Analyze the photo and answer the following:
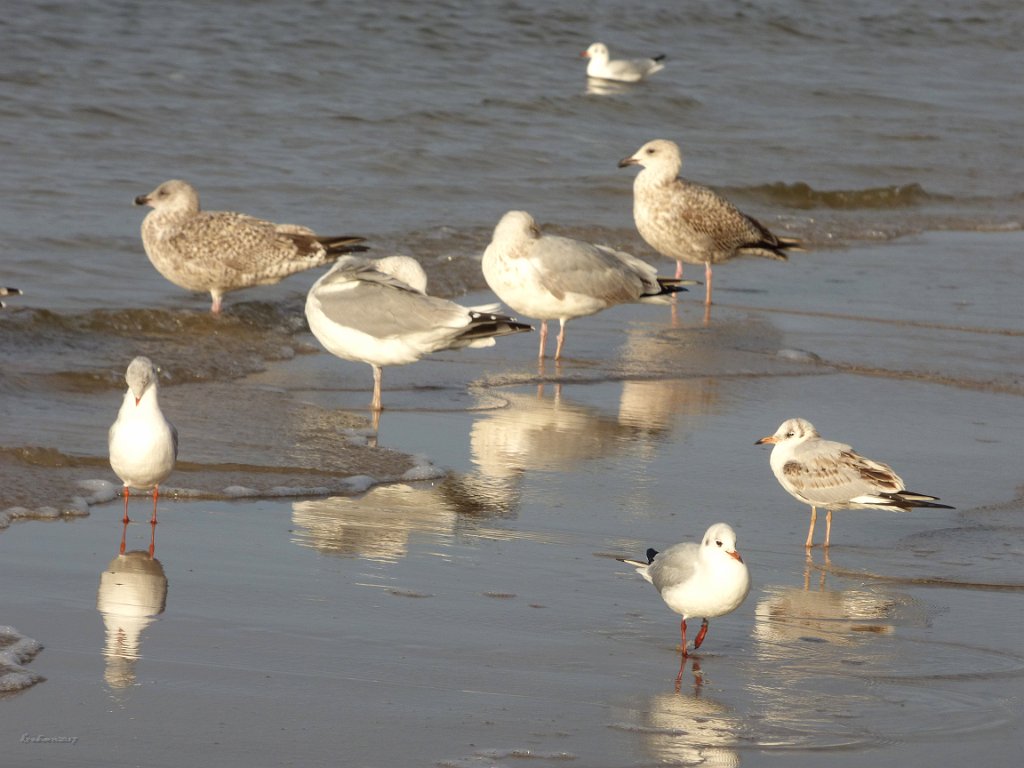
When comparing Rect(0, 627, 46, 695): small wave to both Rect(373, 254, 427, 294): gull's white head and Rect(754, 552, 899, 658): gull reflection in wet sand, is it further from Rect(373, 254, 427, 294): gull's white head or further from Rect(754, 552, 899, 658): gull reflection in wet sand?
Rect(373, 254, 427, 294): gull's white head

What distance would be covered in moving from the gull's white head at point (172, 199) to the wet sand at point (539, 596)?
2498mm

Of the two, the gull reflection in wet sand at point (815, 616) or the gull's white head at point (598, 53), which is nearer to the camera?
the gull reflection in wet sand at point (815, 616)

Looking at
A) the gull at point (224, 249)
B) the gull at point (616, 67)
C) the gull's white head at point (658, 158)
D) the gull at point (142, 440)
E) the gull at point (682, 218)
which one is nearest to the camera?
the gull at point (142, 440)

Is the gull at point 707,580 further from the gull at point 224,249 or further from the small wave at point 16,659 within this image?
the gull at point 224,249

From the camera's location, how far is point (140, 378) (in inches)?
250

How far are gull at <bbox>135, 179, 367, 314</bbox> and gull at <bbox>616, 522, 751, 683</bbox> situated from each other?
640 cm

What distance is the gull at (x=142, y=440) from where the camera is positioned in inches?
244

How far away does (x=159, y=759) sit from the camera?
417 centimetres

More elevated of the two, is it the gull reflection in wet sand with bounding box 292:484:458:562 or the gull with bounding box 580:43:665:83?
the gull with bounding box 580:43:665:83

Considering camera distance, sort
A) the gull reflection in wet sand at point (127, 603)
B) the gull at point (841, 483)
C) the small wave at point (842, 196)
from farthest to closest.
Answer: the small wave at point (842, 196) → the gull at point (841, 483) → the gull reflection in wet sand at point (127, 603)

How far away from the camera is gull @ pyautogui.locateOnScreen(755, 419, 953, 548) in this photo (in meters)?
6.59

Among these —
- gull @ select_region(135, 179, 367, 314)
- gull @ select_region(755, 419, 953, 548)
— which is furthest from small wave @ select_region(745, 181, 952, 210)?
gull @ select_region(755, 419, 953, 548)

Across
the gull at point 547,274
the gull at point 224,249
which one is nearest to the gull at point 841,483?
the gull at point 547,274

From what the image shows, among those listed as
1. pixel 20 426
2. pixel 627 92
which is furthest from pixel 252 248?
pixel 627 92
